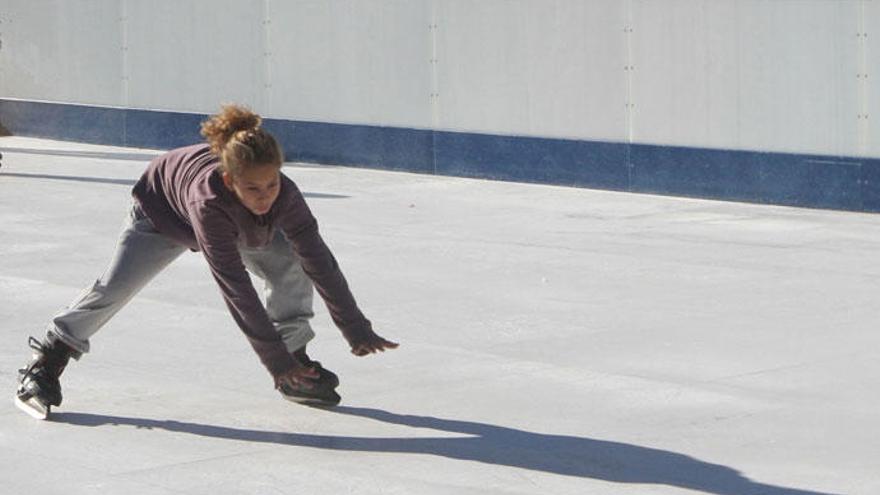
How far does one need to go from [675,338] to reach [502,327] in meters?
0.80

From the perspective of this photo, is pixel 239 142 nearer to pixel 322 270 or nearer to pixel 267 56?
pixel 322 270

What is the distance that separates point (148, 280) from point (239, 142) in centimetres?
89

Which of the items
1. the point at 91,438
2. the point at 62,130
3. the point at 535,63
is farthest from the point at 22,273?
the point at 62,130

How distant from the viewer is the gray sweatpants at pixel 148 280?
666cm

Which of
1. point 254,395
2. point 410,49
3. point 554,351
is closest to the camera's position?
point 254,395

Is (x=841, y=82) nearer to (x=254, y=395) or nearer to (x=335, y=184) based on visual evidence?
(x=335, y=184)

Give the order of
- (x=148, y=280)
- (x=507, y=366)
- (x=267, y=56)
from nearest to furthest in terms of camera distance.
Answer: (x=148, y=280), (x=507, y=366), (x=267, y=56)

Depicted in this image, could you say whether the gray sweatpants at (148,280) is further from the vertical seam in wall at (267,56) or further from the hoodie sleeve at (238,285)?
the vertical seam in wall at (267,56)

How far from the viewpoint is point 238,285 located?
6.21 m

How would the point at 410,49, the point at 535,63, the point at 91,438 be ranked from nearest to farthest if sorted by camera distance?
the point at 91,438 < the point at 535,63 < the point at 410,49

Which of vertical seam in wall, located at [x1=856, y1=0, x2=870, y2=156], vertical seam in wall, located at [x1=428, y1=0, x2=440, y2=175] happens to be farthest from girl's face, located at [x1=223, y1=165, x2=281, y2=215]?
vertical seam in wall, located at [x1=428, y1=0, x2=440, y2=175]

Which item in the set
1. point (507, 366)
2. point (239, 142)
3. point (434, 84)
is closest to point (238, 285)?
point (239, 142)

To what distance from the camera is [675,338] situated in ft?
26.6

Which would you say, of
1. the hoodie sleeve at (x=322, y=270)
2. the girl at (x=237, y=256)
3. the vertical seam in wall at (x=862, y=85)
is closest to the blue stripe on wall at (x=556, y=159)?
the vertical seam in wall at (x=862, y=85)
